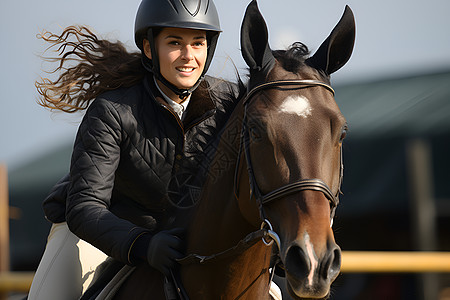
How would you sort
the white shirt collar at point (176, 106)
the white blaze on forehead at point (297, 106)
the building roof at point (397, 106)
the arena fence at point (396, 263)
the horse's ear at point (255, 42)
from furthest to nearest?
the building roof at point (397, 106) → the arena fence at point (396, 263) → the white shirt collar at point (176, 106) → the horse's ear at point (255, 42) → the white blaze on forehead at point (297, 106)

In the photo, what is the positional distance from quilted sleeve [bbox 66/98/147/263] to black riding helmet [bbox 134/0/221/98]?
0.35m

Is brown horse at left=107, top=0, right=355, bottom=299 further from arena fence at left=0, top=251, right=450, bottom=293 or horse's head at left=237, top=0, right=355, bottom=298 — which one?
arena fence at left=0, top=251, right=450, bottom=293

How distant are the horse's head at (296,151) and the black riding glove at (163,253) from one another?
38 cm

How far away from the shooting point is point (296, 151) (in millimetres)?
1990

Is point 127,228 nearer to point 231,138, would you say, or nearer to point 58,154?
point 231,138

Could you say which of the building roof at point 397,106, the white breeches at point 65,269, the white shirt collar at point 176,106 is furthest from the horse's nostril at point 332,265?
the building roof at point 397,106

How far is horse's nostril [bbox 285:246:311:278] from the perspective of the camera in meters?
1.85

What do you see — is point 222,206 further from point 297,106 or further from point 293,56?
point 293,56

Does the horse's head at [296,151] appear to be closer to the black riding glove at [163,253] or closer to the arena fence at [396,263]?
the black riding glove at [163,253]

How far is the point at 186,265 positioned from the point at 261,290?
321mm

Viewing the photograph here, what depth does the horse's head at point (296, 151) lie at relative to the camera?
6.19 feet

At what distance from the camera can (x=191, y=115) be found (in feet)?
9.43

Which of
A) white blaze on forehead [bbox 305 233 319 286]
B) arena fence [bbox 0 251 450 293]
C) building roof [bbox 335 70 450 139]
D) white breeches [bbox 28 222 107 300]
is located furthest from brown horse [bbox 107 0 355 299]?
building roof [bbox 335 70 450 139]

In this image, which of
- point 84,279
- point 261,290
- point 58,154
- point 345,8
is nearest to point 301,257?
point 261,290
